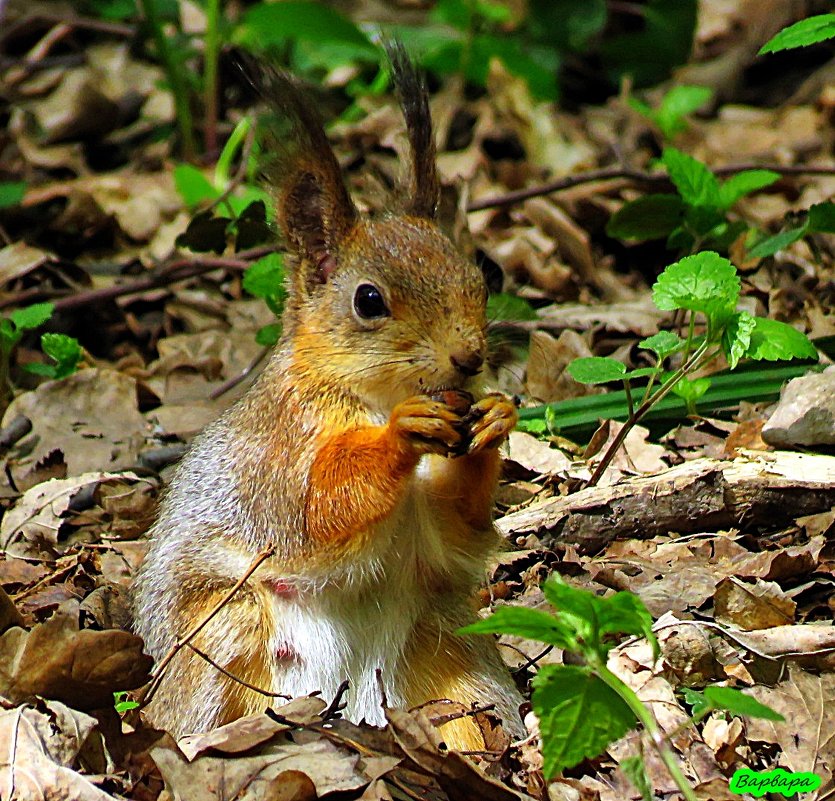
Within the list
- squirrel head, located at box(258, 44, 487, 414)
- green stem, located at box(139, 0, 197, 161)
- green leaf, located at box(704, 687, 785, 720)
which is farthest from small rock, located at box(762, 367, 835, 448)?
green stem, located at box(139, 0, 197, 161)

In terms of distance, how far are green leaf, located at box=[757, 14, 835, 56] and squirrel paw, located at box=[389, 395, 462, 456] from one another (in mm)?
1736

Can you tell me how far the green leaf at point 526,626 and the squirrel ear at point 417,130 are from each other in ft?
6.46

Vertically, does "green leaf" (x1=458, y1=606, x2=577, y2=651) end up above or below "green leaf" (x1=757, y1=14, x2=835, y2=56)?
below

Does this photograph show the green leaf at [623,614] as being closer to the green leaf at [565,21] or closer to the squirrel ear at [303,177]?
the squirrel ear at [303,177]

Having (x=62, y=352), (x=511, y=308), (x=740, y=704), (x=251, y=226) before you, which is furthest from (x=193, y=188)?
(x=740, y=704)

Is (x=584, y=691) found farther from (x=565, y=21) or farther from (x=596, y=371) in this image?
(x=565, y=21)

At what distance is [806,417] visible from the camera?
4.72m

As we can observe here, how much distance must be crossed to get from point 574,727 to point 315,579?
4.38 feet

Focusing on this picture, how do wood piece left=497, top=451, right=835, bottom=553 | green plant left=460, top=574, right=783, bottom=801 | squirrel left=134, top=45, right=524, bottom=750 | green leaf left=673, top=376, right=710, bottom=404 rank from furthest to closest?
green leaf left=673, top=376, right=710, bottom=404
wood piece left=497, top=451, right=835, bottom=553
squirrel left=134, top=45, right=524, bottom=750
green plant left=460, top=574, right=783, bottom=801

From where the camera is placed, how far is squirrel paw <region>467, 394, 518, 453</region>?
3.58 m

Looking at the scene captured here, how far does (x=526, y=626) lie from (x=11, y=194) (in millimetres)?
5863

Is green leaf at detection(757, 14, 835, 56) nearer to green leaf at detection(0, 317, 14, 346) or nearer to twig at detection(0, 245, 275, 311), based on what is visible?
twig at detection(0, 245, 275, 311)

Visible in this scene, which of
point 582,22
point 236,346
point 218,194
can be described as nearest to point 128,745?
point 236,346

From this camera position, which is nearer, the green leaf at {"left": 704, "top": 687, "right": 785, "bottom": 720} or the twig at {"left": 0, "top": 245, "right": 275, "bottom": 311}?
the green leaf at {"left": 704, "top": 687, "right": 785, "bottom": 720}
